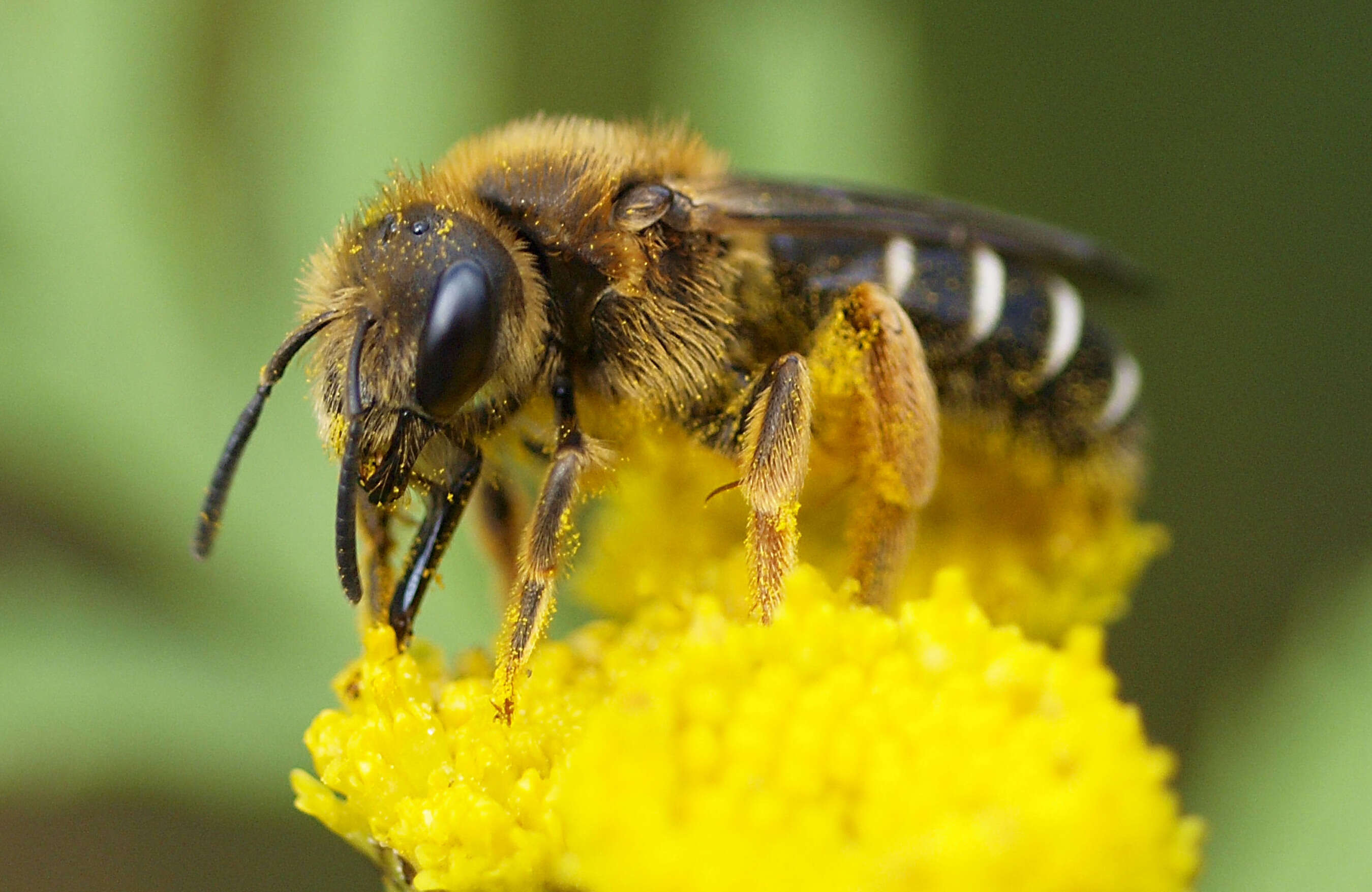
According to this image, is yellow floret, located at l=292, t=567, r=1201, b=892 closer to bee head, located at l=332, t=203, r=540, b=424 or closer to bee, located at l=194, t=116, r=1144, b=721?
bee, located at l=194, t=116, r=1144, b=721

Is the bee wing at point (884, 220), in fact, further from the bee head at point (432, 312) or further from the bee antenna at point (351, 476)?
the bee antenna at point (351, 476)

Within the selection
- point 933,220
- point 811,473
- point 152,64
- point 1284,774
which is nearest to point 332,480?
point 152,64

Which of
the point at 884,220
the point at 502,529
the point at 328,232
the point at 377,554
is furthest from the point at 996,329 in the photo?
the point at 328,232

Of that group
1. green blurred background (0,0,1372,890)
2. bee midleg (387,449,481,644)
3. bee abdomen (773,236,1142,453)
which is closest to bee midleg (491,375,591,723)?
bee midleg (387,449,481,644)

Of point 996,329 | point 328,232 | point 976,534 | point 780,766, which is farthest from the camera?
point 328,232

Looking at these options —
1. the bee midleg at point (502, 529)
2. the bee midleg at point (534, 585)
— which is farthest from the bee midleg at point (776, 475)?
the bee midleg at point (502, 529)

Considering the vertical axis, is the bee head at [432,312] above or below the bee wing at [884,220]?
below

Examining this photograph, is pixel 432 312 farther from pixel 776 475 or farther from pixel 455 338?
pixel 776 475
